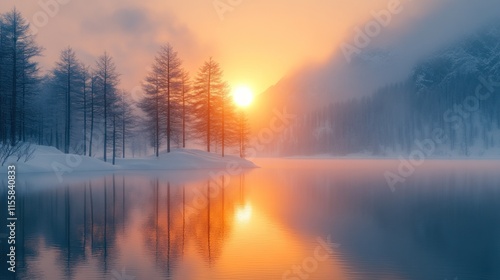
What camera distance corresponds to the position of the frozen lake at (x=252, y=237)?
377 inches

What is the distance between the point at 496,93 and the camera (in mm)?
188375

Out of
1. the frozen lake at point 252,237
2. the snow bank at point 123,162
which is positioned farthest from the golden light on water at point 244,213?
the snow bank at point 123,162

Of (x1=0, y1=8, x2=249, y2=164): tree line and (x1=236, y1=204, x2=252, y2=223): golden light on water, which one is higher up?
(x1=0, y1=8, x2=249, y2=164): tree line

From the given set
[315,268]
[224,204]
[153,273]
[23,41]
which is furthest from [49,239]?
[23,41]

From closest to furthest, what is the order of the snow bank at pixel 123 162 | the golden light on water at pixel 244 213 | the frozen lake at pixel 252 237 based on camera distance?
1. the frozen lake at pixel 252 237
2. the golden light on water at pixel 244 213
3. the snow bank at pixel 123 162

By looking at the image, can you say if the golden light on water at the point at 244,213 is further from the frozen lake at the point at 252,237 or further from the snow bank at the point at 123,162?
the snow bank at the point at 123,162

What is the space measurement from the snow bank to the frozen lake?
1811 cm

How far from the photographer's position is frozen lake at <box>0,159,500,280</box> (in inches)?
377

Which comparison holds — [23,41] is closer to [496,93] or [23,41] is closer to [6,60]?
[6,60]

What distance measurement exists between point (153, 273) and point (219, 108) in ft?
180

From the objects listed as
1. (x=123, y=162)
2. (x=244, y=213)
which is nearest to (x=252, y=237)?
(x=244, y=213)

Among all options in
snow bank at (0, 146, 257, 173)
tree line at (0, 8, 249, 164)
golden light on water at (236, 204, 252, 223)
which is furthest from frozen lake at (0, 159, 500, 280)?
tree line at (0, 8, 249, 164)

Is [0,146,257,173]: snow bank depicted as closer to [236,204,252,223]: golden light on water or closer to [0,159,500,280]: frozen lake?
[0,159,500,280]: frozen lake

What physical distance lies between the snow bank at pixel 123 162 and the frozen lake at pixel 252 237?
1811cm
